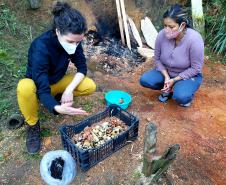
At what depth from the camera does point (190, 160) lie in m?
3.18

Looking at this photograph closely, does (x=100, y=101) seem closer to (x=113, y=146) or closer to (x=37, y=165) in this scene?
(x=113, y=146)

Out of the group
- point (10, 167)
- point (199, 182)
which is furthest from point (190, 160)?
point (10, 167)

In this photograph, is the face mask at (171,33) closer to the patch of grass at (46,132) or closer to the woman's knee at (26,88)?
the woman's knee at (26,88)

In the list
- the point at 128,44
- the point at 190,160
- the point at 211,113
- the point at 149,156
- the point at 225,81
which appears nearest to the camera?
the point at 149,156

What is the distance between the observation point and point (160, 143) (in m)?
3.36

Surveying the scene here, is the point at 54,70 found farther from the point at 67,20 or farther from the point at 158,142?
the point at 158,142

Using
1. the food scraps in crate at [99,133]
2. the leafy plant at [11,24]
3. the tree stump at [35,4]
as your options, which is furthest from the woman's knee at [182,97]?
the tree stump at [35,4]

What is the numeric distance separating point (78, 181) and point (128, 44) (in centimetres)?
310

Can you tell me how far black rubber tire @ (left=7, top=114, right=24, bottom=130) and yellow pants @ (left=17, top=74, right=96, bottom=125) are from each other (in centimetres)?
25

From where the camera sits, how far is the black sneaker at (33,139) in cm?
319

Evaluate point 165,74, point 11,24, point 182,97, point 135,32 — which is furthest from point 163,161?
point 11,24

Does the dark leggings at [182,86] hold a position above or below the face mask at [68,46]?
below

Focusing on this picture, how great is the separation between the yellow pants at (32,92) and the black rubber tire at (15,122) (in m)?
0.25

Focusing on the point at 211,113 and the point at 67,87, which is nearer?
the point at 67,87
